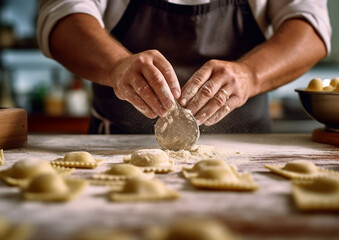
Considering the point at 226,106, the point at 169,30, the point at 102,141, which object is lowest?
the point at 102,141

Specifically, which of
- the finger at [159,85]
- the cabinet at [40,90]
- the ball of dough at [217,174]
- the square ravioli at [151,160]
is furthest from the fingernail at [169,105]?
the cabinet at [40,90]

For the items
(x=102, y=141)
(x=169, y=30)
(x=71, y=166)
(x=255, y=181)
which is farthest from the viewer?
(x=169, y=30)

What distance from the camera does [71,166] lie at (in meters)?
1.43

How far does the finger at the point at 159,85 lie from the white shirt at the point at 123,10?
67 cm

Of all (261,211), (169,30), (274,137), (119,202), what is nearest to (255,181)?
(261,211)

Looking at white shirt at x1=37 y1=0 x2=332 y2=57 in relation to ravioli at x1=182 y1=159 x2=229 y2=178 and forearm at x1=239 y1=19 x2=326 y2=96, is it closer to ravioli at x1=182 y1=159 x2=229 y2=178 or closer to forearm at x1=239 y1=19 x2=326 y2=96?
forearm at x1=239 y1=19 x2=326 y2=96

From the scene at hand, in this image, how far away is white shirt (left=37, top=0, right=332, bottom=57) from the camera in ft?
7.08

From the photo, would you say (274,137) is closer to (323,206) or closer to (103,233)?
(323,206)

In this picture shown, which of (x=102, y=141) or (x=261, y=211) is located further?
(x=102, y=141)

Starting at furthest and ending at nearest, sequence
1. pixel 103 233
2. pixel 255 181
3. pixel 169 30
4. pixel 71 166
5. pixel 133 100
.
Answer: pixel 169 30 < pixel 133 100 < pixel 71 166 < pixel 255 181 < pixel 103 233

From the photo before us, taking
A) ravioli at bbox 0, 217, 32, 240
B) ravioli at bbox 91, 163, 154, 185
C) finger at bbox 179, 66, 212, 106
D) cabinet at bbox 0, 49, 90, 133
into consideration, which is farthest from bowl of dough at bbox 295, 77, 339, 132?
cabinet at bbox 0, 49, 90, 133

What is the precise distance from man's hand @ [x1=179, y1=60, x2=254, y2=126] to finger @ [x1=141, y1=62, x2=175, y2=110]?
0.10m

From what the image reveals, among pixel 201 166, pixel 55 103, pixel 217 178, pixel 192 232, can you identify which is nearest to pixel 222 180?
pixel 217 178

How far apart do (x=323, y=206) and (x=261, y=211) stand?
0.46ft
